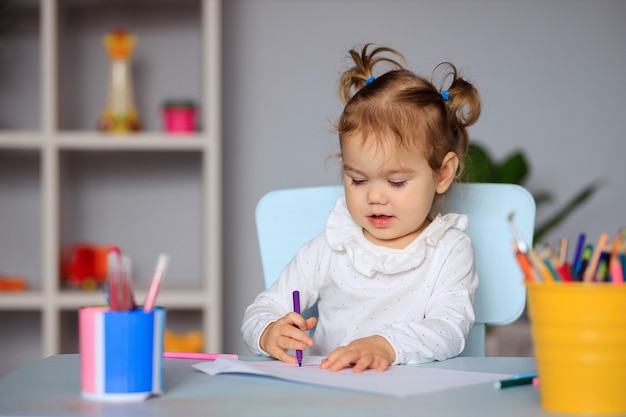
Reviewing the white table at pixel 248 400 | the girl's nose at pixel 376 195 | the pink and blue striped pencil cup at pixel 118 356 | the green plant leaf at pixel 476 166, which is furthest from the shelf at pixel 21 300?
the pink and blue striped pencil cup at pixel 118 356

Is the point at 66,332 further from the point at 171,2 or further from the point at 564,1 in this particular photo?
the point at 564,1

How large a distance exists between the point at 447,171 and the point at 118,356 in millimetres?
691

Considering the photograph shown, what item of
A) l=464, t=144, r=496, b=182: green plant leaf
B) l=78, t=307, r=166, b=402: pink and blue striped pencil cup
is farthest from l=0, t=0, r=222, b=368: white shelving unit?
l=78, t=307, r=166, b=402: pink and blue striped pencil cup

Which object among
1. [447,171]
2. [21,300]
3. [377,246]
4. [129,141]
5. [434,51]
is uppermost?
[434,51]

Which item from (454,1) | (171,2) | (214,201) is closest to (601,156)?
(454,1)

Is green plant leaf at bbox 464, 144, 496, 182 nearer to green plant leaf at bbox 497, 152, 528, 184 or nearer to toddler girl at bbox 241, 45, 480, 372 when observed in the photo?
green plant leaf at bbox 497, 152, 528, 184

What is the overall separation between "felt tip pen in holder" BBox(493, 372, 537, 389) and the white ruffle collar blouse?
43cm

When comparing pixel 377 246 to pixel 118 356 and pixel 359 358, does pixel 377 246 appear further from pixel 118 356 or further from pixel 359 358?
pixel 118 356

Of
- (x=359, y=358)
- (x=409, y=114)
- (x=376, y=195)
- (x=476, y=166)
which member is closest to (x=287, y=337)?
(x=359, y=358)

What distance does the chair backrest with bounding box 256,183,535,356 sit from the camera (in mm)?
1300

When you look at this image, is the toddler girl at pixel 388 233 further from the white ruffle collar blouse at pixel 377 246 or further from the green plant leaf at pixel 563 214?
the green plant leaf at pixel 563 214

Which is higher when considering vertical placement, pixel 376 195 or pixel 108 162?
pixel 108 162

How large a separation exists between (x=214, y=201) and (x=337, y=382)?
5.71ft

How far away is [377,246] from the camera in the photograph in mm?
1298
